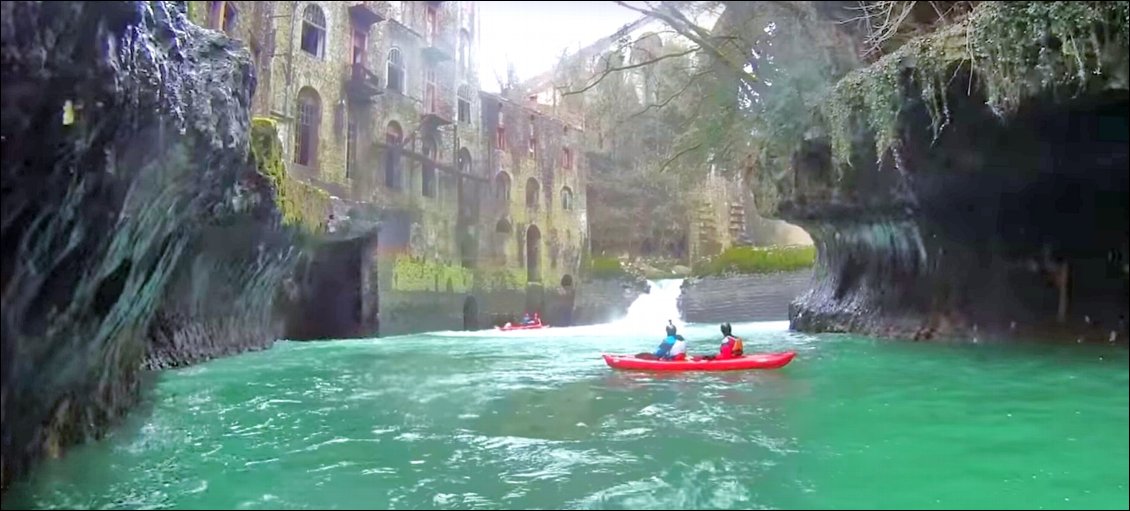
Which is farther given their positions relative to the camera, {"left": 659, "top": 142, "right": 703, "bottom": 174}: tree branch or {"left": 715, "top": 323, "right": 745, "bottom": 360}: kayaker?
{"left": 659, "top": 142, "right": 703, "bottom": 174}: tree branch

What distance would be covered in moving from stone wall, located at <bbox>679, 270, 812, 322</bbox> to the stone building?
21.2ft

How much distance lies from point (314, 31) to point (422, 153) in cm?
555

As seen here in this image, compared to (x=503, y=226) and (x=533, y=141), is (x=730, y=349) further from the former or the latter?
(x=533, y=141)

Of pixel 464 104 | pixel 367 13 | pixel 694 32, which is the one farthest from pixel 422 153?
pixel 694 32

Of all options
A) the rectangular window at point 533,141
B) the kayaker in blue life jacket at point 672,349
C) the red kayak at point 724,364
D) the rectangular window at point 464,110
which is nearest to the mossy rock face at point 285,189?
the red kayak at point 724,364

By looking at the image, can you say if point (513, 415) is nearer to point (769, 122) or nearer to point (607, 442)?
point (607, 442)

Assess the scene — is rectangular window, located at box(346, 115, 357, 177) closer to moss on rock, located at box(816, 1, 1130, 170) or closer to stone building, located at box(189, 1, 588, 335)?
stone building, located at box(189, 1, 588, 335)

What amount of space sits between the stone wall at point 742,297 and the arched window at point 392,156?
430 inches

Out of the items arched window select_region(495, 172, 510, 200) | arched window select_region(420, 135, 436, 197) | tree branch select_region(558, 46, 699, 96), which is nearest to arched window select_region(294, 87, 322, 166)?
arched window select_region(420, 135, 436, 197)

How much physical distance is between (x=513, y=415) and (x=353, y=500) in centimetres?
A: 244

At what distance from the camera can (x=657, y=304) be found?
2778 cm

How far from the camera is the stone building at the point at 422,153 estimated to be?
19.1 metres

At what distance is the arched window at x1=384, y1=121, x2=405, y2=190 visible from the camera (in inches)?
898

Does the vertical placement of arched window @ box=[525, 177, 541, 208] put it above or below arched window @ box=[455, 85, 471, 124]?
below
